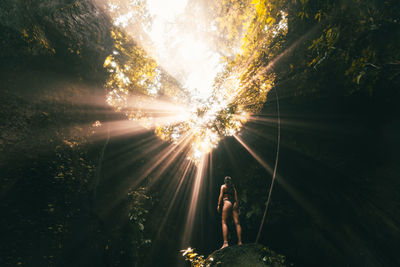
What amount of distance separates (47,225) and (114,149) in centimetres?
281

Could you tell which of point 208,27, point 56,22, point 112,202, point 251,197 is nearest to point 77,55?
point 56,22

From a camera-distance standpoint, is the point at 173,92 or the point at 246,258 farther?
the point at 173,92

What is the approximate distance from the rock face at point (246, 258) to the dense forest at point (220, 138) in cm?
153

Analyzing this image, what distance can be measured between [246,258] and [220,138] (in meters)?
4.97

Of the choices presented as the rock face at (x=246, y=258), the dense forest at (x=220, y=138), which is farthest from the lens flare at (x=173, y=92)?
the rock face at (x=246, y=258)

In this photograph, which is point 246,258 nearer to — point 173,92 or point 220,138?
point 220,138

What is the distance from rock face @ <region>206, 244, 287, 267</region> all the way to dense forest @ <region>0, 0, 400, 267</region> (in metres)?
1.53

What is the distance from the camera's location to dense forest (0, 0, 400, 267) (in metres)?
2.51

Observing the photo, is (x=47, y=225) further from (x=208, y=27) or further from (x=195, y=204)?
(x=208, y=27)

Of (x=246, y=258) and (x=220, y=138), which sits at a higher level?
(x=220, y=138)

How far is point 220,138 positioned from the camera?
748cm

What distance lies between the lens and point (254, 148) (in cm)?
578

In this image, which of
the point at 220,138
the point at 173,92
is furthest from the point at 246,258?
the point at 173,92

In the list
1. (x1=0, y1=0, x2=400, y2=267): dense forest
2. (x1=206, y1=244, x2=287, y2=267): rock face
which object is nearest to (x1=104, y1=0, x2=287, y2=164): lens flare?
(x1=0, y1=0, x2=400, y2=267): dense forest
